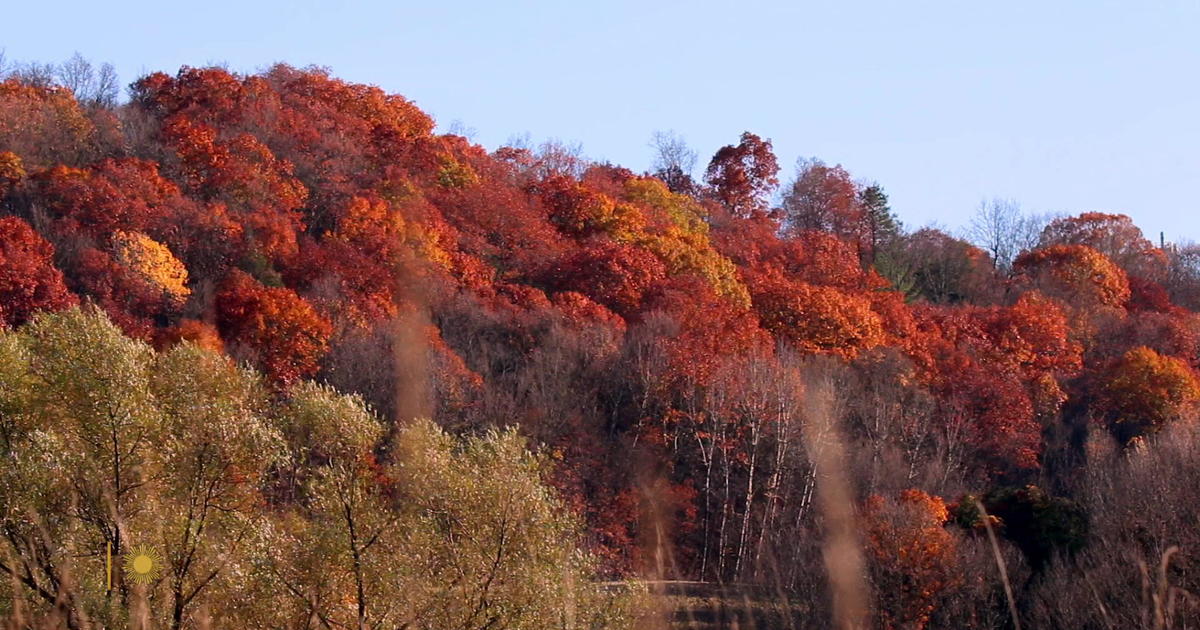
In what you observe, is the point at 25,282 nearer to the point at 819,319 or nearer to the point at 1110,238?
the point at 819,319

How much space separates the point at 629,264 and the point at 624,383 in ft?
29.2

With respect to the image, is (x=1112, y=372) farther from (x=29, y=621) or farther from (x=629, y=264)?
(x=29, y=621)

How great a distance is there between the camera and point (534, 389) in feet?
112

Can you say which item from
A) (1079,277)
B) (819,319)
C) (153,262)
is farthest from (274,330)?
(1079,277)

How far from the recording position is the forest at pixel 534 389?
14523 millimetres

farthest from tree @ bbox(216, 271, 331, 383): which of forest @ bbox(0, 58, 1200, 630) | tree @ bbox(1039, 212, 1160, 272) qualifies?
tree @ bbox(1039, 212, 1160, 272)

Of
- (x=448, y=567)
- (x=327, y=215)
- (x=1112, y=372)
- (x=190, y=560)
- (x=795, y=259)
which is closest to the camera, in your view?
(x=190, y=560)

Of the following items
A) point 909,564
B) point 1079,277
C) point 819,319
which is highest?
point 1079,277

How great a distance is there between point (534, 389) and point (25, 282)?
13.2 meters

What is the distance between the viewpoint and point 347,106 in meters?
60.7

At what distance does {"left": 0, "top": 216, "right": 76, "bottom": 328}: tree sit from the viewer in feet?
110

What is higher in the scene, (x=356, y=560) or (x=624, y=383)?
(x=624, y=383)

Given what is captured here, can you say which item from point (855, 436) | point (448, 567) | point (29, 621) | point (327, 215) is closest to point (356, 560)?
point (448, 567)

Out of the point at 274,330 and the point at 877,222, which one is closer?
the point at 274,330
